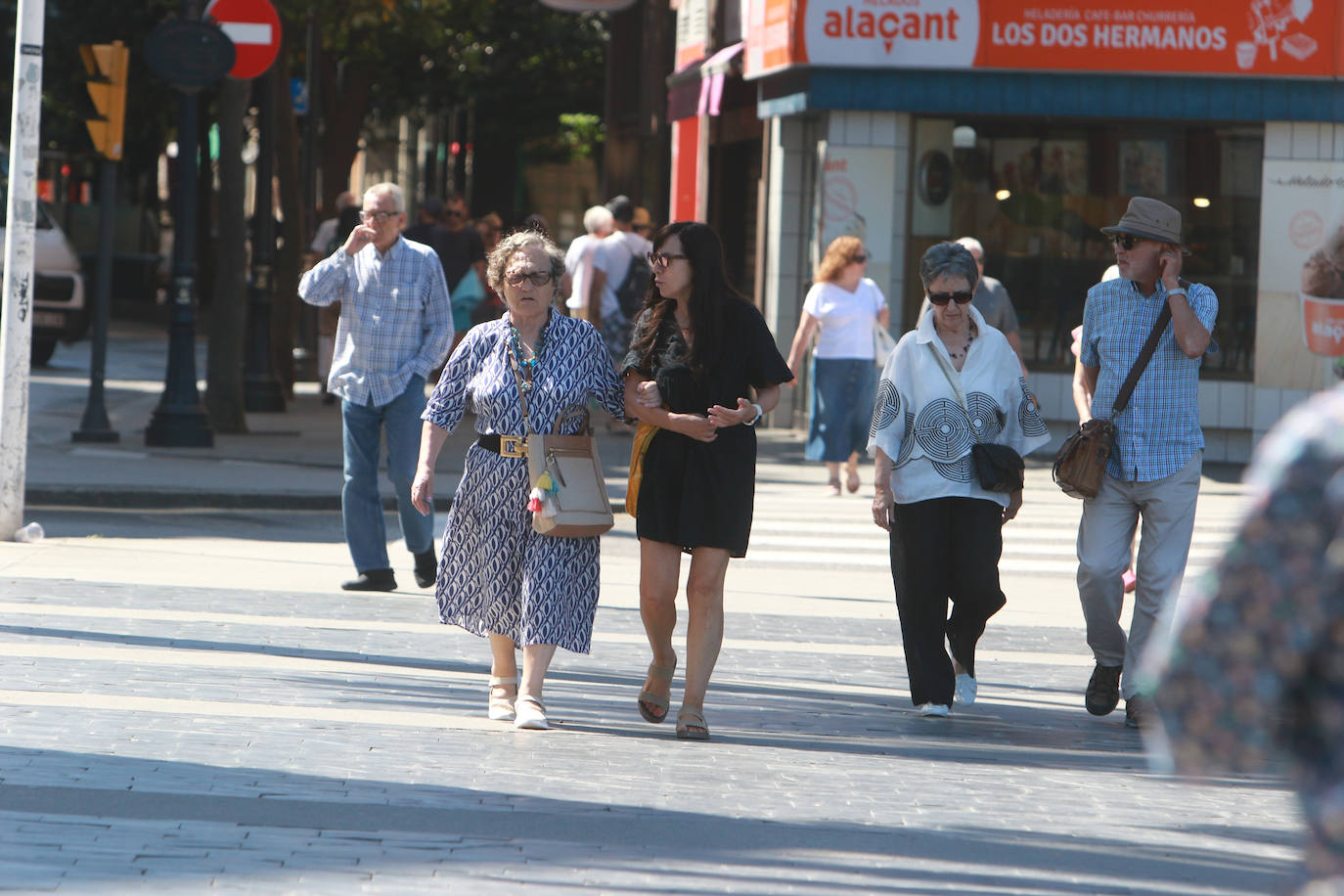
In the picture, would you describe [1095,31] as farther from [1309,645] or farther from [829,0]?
[1309,645]

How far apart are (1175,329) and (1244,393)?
10583 mm

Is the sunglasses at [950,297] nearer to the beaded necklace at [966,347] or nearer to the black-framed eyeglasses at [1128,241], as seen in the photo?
the beaded necklace at [966,347]

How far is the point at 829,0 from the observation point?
16875 millimetres

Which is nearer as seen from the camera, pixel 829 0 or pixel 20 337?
pixel 20 337

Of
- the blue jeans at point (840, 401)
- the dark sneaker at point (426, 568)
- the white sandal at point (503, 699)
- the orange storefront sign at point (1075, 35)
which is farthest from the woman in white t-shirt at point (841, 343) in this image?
the white sandal at point (503, 699)

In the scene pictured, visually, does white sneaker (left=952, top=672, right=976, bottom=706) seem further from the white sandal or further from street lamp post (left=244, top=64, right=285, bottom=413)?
street lamp post (left=244, top=64, right=285, bottom=413)

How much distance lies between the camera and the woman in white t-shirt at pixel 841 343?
13289 millimetres

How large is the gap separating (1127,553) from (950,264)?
1226 millimetres

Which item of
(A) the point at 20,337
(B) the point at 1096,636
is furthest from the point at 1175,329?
(A) the point at 20,337

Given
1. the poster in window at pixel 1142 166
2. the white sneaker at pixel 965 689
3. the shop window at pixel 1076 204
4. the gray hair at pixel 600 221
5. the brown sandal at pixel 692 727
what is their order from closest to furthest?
1. the brown sandal at pixel 692 727
2. the white sneaker at pixel 965 689
3. the gray hair at pixel 600 221
4. the shop window at pixel 1076 204
5. the poster in window at pixel 1142 166

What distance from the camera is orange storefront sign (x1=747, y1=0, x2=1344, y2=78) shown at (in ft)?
54.4

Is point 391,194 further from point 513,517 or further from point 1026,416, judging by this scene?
point 1026,416

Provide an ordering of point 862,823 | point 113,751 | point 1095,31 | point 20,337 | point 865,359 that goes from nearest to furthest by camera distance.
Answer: point 862,823 < point 113,751 < point 20,337 < point 865,359 < point 1095,31

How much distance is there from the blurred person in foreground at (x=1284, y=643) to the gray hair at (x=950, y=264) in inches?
175
